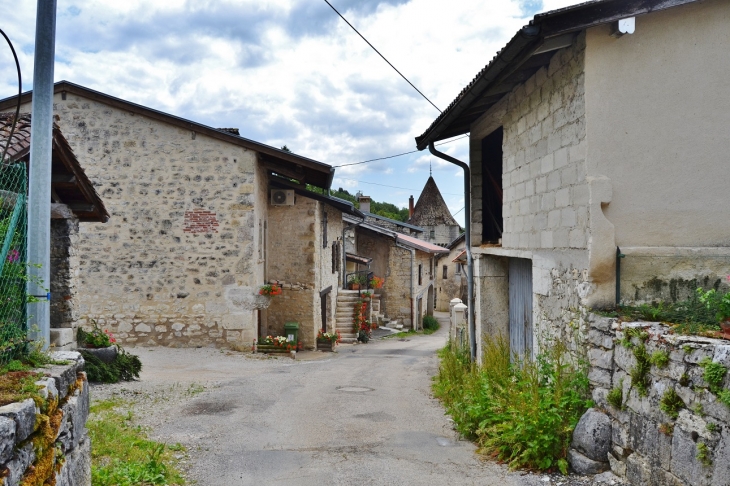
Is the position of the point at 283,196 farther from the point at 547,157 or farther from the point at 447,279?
the point at 447,279

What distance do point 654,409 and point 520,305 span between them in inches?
160

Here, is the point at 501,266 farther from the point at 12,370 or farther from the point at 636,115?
the point at 12,370

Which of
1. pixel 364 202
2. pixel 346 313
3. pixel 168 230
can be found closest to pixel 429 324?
pixel 346 313

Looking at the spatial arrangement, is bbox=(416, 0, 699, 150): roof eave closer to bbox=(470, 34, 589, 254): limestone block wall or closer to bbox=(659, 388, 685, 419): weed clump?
bbox=(470, 34, 589, 254): limestone block wall

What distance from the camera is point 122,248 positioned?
12797mm

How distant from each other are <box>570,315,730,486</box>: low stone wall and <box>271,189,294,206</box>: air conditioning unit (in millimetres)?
10817

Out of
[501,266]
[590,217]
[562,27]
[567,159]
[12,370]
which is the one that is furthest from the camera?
[501,266]

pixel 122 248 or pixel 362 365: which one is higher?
pixel 122 248

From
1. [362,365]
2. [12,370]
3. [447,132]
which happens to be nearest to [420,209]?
[362,365]

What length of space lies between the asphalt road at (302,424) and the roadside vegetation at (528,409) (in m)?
0.20

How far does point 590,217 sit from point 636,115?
40.4 inches

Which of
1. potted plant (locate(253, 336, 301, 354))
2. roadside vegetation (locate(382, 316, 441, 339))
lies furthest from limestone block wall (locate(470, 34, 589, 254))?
roadside vegetation (locate(382, 316, 441, 339))

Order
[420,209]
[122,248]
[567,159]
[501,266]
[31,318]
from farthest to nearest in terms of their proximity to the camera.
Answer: [420,209] < [122,248] < [501,266] < [567,159] < [31,318]

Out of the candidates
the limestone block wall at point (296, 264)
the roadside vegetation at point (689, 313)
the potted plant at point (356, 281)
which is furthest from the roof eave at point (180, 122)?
the potted plant at point (356, 281)
